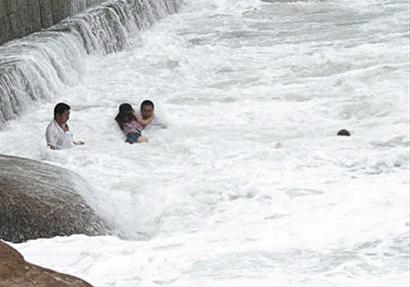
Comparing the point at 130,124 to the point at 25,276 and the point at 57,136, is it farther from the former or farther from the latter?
the point at 25,276

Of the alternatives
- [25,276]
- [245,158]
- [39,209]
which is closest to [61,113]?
[245,158]

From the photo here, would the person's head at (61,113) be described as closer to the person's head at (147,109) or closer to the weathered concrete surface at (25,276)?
the person's head at (147,109)

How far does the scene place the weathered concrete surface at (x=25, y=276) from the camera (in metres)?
3.11

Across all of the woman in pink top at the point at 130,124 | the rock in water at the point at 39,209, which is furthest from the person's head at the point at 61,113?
the rock in water at the point at 39,209

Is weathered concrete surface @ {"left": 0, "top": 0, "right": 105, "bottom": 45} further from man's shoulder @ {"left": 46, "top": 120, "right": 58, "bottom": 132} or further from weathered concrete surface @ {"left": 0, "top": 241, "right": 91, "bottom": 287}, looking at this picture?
weathered concrete surface @ {"left": 0, "top": 241, "right": 91, "bottom": 287}

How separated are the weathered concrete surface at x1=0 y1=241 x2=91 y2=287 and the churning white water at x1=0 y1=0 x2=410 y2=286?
174cm

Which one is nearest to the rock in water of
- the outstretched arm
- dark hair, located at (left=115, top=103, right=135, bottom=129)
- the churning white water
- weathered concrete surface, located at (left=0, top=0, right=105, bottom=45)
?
the churning white water

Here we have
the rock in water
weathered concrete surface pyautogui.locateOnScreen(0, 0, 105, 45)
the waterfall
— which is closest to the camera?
the rock in water

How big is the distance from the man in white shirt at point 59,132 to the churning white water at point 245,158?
0.39 ft

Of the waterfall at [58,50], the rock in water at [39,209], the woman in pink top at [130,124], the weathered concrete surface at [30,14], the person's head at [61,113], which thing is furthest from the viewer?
the weathered concrete surface at [30,14]

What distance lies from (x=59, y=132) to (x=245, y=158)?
1.88 metres

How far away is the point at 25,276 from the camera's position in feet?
10.4

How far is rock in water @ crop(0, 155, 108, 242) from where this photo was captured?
574 centimetres

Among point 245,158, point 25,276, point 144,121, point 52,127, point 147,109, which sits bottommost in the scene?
point 245,158
